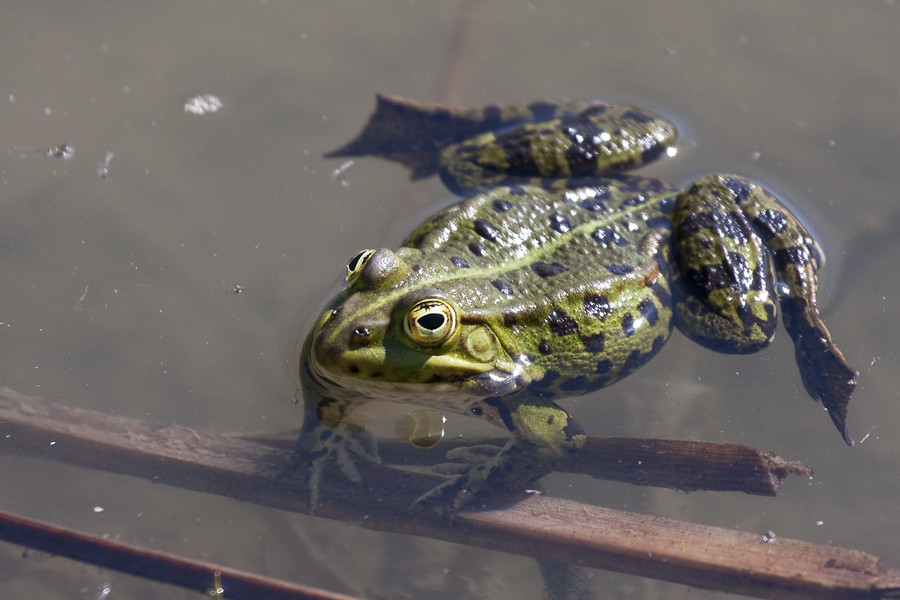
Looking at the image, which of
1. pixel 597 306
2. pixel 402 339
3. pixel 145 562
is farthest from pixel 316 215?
pixel 145 562

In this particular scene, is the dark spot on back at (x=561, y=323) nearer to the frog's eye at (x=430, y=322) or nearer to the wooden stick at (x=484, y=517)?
the frog's eye at (x=430, y=322)

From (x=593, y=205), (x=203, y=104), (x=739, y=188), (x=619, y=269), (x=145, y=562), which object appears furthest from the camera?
(x=203, y=104)

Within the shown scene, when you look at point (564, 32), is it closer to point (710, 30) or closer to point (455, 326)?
point (710, 30)

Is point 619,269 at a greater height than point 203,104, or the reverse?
point 619,269

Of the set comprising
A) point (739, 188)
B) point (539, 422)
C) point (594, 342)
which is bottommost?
point (539, 422)

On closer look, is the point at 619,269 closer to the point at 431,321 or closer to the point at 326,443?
the point at 431,321

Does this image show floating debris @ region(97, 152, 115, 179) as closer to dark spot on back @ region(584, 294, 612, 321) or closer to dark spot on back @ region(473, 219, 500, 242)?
dark spot on back @ region(473, 219, 500, 242)

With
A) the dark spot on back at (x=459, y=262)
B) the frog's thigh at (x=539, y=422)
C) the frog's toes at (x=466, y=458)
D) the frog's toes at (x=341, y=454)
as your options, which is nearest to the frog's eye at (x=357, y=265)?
the dark spot on back at (x=459, y=262)
